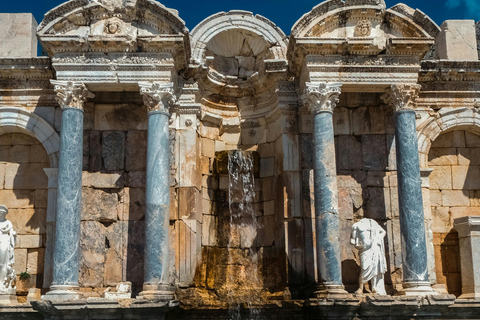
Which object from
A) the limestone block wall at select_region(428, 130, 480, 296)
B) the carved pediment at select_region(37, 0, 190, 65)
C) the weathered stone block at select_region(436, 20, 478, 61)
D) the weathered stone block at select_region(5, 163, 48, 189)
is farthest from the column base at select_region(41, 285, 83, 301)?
the weathered stone block at select_region(436, 20, 478, 61)

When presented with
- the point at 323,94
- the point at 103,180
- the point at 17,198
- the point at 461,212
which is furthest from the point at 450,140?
the point at 17,198

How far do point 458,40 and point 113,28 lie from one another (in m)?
7.40

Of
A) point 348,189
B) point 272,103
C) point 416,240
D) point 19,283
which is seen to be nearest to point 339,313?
point 416,240

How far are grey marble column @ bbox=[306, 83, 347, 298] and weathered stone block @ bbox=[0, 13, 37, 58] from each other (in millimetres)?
6012

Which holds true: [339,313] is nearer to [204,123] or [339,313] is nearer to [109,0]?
[204,123]

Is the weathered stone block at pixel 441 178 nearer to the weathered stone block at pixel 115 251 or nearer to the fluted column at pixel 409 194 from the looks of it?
the fluted column at pixel 409 194

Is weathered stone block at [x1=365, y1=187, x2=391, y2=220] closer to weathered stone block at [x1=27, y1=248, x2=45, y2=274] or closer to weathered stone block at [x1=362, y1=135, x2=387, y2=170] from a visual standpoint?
weathered stone block at [x1=362, y1=135, x2=387, y2=170]

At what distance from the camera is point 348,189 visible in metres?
13.6

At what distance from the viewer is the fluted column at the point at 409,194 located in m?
12.0

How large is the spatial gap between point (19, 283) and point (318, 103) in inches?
277

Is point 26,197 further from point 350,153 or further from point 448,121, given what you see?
point 448,121

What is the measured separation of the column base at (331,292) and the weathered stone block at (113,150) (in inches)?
188

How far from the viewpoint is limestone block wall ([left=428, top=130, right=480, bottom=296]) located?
1368cm

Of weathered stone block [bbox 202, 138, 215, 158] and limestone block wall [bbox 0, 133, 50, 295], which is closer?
limestone block wall [bbox 0, 133, 50, 295]
